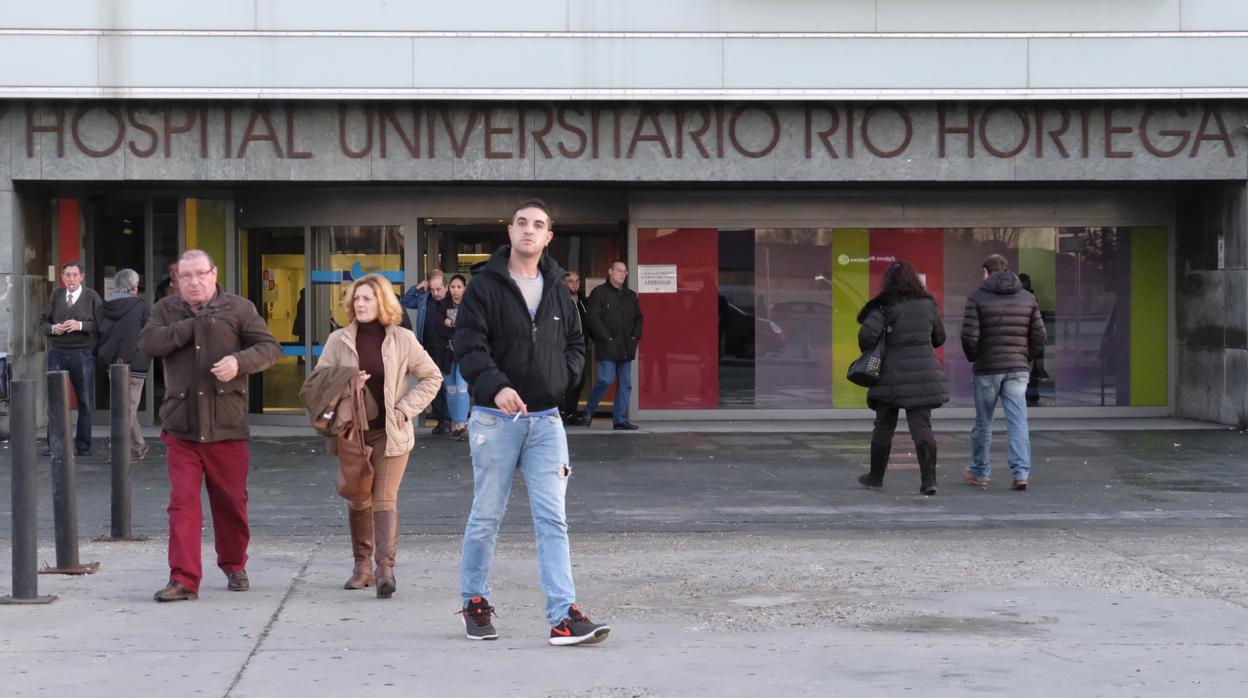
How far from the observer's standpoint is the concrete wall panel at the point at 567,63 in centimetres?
1570

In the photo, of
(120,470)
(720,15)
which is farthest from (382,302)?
(720,15)

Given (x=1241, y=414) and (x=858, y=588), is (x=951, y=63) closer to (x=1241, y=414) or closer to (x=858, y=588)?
(x=1241, y=414)

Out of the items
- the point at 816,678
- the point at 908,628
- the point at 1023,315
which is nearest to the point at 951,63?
the point at 1023,315

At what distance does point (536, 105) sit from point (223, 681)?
10.6 meters

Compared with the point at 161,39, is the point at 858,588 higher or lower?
lower

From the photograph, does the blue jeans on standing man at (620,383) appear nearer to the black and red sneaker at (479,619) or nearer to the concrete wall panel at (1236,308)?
the concrete wall panel at (1236,308)

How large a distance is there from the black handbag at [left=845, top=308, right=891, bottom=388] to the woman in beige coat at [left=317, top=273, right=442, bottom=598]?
447 cm

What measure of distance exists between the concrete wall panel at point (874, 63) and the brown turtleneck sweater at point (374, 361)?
8.64 meters

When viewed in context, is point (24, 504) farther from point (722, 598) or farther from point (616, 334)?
point (616, 334)

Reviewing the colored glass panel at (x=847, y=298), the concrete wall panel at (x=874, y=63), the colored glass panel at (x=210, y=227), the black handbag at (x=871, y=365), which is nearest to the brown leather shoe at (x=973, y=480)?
the black handbag at (x=871, y=365)

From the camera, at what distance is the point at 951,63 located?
52.4ft

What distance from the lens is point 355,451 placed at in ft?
25.4

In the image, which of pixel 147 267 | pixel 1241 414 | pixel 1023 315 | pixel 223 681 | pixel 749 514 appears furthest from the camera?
pixel 147 267

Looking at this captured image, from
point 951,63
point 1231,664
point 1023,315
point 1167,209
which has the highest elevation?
point 951,63
